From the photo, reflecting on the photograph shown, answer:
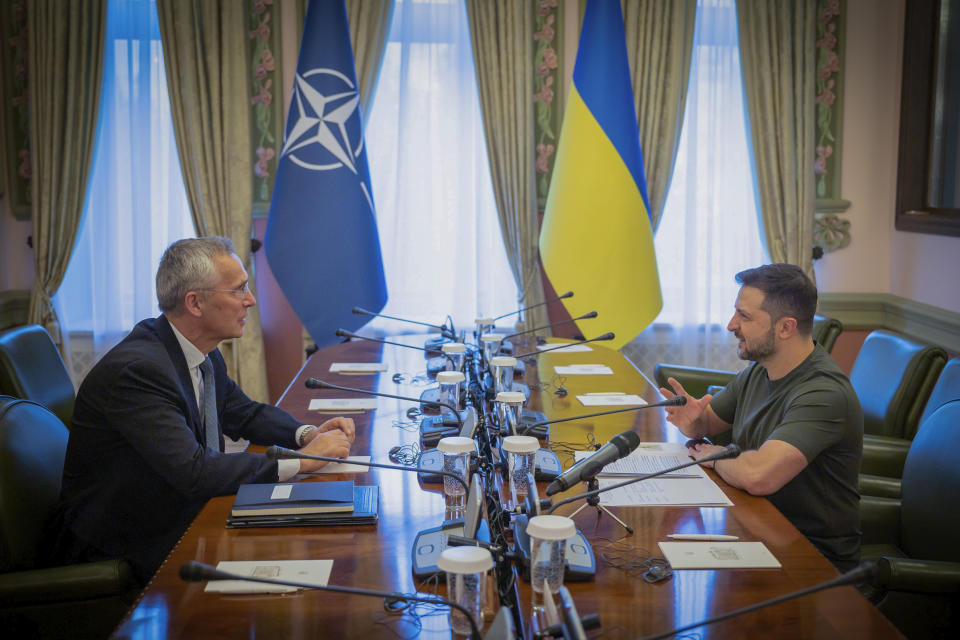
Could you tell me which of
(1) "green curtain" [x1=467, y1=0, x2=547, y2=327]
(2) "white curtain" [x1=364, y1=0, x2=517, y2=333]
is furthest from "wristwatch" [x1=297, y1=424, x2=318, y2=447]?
(1) "green curtain" [x1=467, y1=0, x2=547, y2=327]

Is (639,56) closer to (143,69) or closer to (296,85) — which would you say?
(296,85)

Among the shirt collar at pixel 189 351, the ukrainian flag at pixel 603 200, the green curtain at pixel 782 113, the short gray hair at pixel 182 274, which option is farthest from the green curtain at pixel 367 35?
the shirt collar at pixel 189 351

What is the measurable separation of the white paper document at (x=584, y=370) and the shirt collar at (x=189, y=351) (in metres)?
1.58

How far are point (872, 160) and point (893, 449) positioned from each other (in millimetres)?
2667

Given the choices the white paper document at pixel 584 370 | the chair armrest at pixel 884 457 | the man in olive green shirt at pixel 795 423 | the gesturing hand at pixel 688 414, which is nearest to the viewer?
the man in olive green shirt at pixel 795 423

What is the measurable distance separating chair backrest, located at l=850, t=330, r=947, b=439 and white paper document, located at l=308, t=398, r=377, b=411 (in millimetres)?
1725

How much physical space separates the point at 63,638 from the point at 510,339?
110 inches

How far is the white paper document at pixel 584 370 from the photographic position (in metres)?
3.60

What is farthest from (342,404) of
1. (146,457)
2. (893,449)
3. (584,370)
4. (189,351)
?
(893,449)

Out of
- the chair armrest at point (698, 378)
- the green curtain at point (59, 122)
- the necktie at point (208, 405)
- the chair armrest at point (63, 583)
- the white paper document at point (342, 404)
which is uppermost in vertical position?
the green curtain at point (59, 122)

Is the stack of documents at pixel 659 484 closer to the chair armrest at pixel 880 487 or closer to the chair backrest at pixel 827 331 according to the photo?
the chair armrest at pixel 880 487

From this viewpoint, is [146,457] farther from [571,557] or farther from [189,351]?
[571,557]

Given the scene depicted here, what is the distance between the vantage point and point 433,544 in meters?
1.75

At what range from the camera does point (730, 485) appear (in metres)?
2.20
